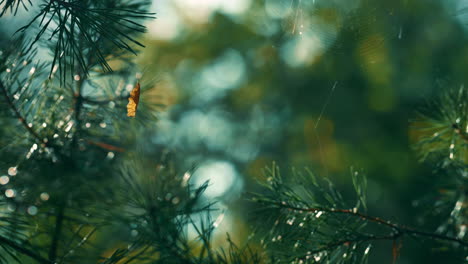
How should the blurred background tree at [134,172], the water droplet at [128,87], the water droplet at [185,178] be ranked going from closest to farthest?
1. the blurred background tree at [134,172]
2. the water droplet at [185,178]
3. the water droplet at [128,87]

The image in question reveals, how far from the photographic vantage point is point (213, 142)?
12.8 ft

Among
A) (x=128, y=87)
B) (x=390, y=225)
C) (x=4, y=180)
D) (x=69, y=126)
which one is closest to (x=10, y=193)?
(x=4, y=180)

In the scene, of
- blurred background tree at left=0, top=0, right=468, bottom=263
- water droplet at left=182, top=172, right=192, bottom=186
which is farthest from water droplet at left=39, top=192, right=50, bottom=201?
water droplet at left=182, top=172, right=192, bottom=186

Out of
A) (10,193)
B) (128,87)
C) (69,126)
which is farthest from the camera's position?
(128,87)

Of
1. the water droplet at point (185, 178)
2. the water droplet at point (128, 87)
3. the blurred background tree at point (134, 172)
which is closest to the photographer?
the blurred background tree at point (134, 172)

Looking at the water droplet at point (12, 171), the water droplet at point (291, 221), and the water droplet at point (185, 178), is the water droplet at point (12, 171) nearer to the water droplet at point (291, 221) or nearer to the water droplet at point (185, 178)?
the water droplet at point (185, 178)

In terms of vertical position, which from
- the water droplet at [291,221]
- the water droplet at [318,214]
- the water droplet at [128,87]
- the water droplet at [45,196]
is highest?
the water droplet at [128,87]

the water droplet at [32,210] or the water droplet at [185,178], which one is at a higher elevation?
the water droplet at [32,210]

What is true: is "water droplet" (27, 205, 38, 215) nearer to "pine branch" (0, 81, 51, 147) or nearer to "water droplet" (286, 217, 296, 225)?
"pine branch" (0, 81, 51, 147)

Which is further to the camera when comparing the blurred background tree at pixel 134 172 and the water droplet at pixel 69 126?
the water droplet at pixel 69 126

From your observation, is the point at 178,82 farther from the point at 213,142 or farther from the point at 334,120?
the point at 334,120

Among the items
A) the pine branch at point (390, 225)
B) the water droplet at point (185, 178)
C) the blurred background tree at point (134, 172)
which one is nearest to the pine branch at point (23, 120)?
the blurred background tree at point (134, 172)

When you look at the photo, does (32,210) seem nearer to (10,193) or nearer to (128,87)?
(10,193)

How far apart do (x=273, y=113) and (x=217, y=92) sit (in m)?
0.57
